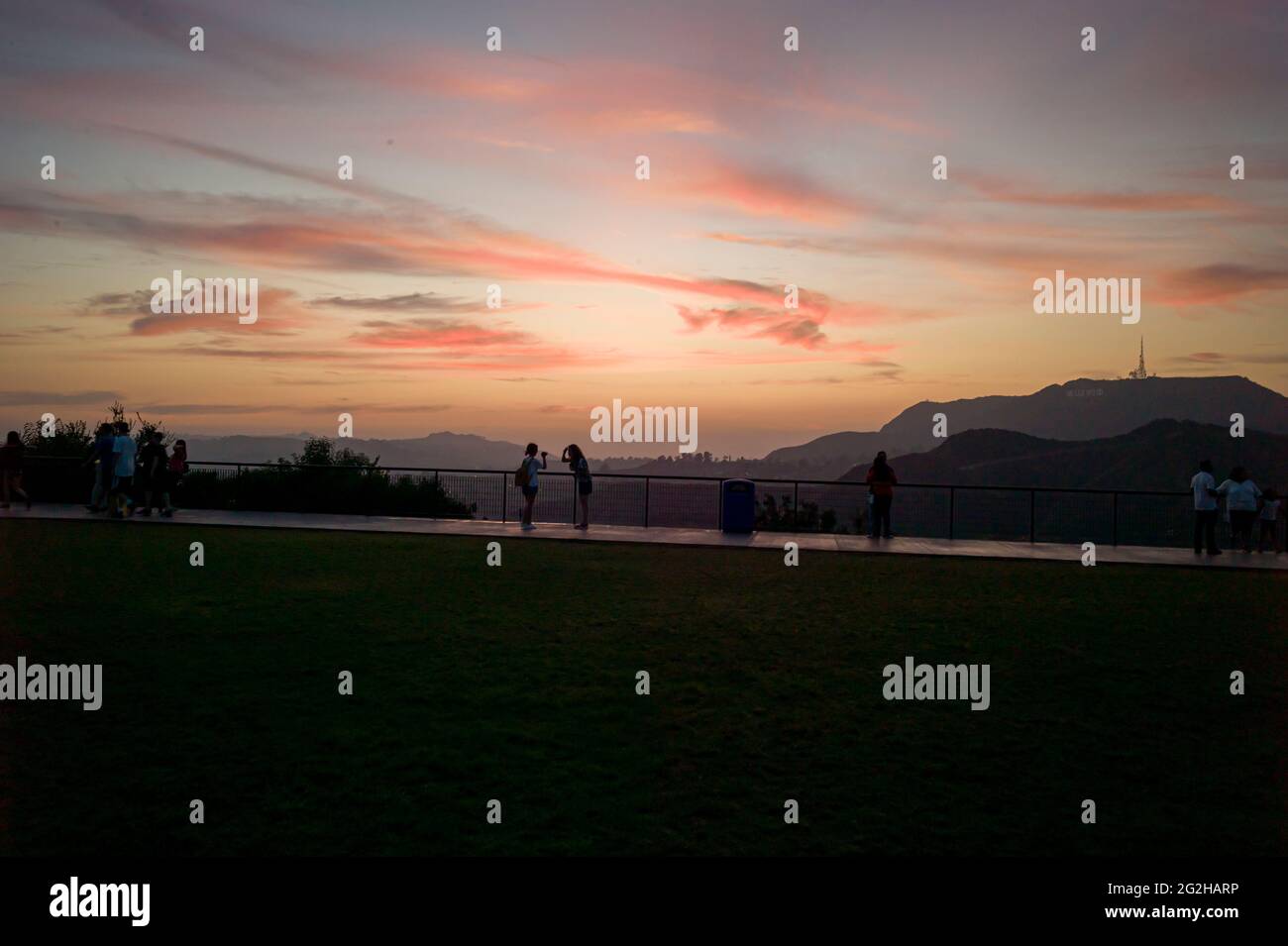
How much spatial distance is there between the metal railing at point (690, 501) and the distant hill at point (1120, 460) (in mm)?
91499

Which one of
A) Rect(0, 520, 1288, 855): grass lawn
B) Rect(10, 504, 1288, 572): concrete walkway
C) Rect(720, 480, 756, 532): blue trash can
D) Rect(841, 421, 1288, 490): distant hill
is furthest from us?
Rect(841, 421, 1288, 490): distant hill

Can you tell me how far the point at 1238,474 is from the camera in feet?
78.0

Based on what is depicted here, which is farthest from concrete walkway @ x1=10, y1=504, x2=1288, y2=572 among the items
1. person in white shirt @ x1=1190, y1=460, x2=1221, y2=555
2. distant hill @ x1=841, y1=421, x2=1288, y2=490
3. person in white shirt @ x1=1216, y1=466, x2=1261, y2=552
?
distant hill @ x1=841, y1=421, x2=1288, y2=490

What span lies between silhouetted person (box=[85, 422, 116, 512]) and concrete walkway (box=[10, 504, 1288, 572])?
1.93 feet

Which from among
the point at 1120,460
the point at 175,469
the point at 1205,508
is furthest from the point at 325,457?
the point at 1120,460

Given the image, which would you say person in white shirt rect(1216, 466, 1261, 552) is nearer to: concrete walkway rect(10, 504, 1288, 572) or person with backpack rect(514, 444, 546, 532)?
concrete walkway rect(10, 504, 1288, 572)

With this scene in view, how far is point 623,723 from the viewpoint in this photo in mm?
8125

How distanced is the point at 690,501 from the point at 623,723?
20.1 m

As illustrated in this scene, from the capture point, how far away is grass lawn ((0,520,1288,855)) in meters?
5.98

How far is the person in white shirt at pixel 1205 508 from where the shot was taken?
24016 mm

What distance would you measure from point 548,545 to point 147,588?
967cm

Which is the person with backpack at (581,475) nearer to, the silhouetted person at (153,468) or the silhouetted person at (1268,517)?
the silhouetted person at (153,468)

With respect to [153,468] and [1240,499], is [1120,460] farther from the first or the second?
[153,468]
